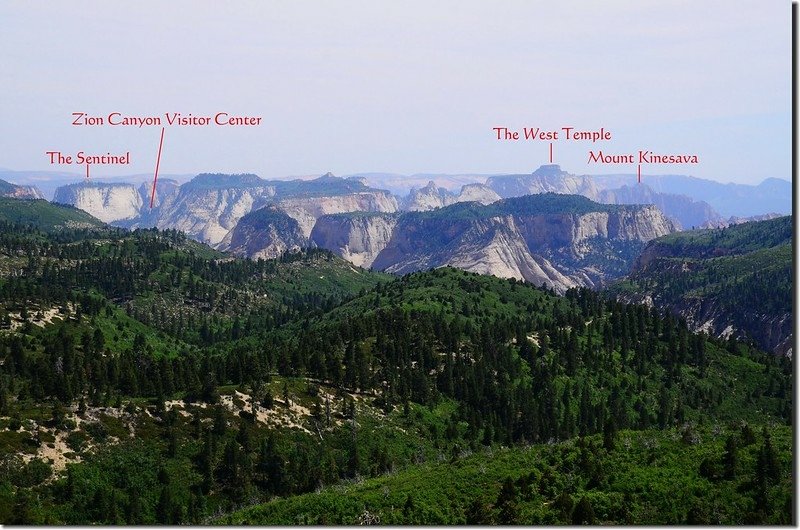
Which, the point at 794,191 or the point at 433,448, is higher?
the point at 794,191

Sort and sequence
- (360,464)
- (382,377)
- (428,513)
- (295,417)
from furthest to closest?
(382,377) → (295,417) → (360,464) → (428,513)

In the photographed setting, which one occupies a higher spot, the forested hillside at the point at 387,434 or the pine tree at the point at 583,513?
the pine tree at the point at 583,513

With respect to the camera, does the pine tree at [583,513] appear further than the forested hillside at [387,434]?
No

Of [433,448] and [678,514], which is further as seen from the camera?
[433,448]

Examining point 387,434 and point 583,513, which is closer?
point 583,513

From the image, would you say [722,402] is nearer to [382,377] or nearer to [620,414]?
[620,414]

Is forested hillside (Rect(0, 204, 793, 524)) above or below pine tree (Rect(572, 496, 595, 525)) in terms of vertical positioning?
below

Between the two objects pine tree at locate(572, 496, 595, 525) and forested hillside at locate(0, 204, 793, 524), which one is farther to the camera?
forested hillside at locate(0, 204, 793, 524)

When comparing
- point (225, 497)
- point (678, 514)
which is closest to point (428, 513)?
point (678, 514)

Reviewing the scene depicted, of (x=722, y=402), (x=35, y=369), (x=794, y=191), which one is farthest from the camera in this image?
(x=722, y=402)

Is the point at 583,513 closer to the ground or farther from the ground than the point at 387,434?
farther from the ground

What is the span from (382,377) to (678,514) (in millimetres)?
101813

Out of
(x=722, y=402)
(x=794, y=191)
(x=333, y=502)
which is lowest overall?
(x=722, y=402)

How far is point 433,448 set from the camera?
5064 inches
